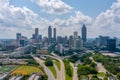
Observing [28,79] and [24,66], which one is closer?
[28,79]

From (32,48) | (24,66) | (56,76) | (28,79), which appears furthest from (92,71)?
(32,48)

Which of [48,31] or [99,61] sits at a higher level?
[48,31]

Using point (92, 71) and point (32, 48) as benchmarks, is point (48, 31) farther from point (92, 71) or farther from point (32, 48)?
point (92, 71)

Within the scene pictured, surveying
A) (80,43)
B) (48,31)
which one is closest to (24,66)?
(80,43)

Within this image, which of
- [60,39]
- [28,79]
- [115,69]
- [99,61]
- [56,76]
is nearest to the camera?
[28,79]

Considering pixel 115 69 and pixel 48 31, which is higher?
pixel 48 31

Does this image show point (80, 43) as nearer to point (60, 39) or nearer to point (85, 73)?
point (60, 39)

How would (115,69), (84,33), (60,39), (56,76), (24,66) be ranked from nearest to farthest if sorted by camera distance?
(56,76) < (115,69) < (24,66) < (60,39) < (84,33)

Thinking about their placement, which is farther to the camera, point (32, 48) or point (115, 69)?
point (32, 48)

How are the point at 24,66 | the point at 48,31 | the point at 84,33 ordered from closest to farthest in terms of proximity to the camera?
the point at 24,66 → the point at 48,31 → the point at 84,33
